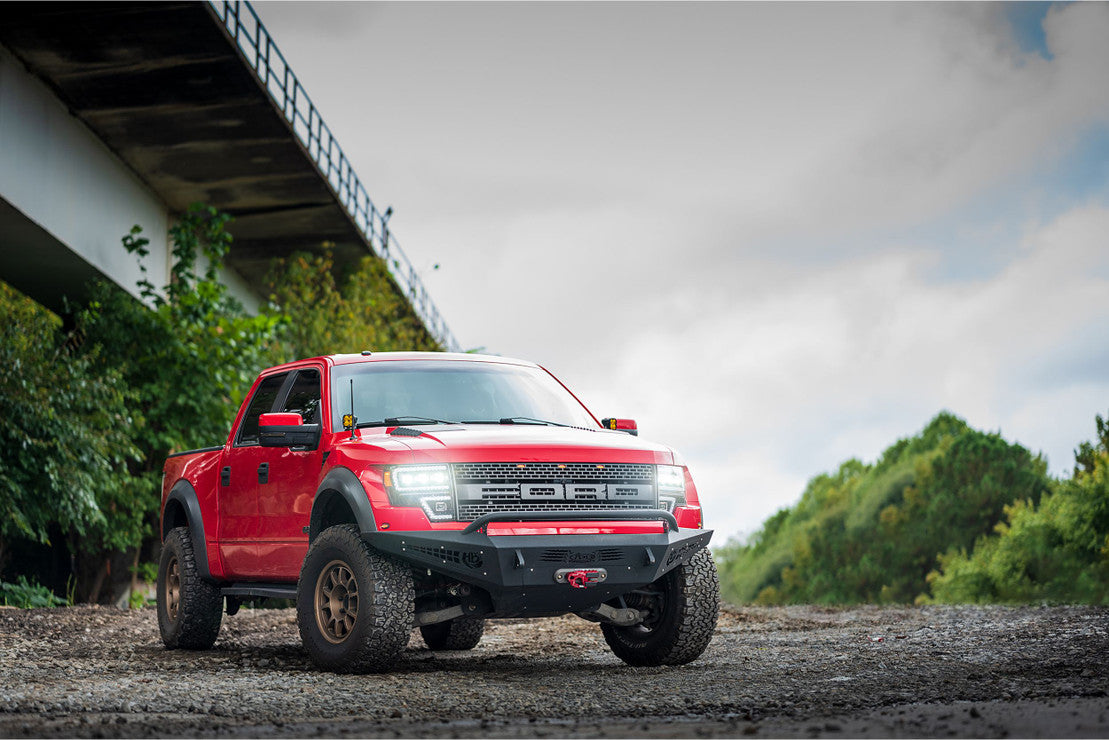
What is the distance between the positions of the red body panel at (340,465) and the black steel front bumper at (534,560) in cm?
6

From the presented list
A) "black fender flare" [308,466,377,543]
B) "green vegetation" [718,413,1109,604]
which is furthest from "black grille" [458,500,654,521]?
"green vegetation" [718,413,1109,604]

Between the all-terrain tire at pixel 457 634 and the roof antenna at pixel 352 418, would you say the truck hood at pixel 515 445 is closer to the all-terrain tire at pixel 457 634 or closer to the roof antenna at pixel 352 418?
the roof antenna at pixel 352 418

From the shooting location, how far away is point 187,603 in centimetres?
1016

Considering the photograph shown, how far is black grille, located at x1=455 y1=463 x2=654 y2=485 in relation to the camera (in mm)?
7719

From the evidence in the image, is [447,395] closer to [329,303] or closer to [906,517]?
[329,303]

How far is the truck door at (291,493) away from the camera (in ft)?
28.6

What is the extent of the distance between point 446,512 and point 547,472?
2.20 ft

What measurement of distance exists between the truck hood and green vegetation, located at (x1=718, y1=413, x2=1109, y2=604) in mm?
32037

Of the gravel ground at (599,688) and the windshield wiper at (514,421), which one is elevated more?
the windshield wiper at (514,421)

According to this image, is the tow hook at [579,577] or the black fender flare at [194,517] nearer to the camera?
the tow hook at [579,577]

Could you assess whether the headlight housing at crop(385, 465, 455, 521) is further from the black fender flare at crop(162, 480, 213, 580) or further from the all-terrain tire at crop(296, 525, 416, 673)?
the black fender flare at crop(162, 480, 213, 580)

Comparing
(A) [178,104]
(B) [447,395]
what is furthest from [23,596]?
(B) [447,395]

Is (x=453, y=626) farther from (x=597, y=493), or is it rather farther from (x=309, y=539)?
(x=597, y=493)

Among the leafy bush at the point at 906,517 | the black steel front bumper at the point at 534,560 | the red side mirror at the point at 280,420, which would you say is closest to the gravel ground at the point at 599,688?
the black steel front bumper at the point at 534,560
